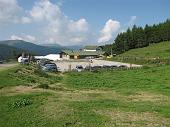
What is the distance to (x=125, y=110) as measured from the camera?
24.5 meters

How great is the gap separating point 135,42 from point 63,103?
174 meters

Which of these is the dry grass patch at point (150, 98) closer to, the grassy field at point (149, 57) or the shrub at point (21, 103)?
the shrub at point (21, 103)

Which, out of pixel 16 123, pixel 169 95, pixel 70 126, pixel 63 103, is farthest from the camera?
pixel 169 95

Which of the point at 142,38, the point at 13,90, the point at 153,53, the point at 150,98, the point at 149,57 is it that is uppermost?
the point at 142,38

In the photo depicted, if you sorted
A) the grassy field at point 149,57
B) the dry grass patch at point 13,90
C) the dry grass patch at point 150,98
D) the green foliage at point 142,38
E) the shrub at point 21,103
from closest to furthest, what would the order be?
the shrub at point 21,103 < the dry grass patch at point 150,98 < the dry grass patch at point 13,90 < the grassy field at point 149,57 < the green foliage at point 142,38

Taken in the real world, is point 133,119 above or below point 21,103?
below

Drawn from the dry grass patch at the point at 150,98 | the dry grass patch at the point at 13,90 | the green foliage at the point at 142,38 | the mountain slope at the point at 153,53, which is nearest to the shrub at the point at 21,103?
the dry grass patch at the point at 13,90

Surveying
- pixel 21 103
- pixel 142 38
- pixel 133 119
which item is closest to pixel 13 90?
pixel 21 103

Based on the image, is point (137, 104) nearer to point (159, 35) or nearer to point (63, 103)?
point (63, 103)

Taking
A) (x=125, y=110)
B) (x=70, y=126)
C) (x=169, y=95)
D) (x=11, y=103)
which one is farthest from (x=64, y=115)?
(x=169, y=95)

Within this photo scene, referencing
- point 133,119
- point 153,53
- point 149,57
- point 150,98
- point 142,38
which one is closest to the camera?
point 133,119

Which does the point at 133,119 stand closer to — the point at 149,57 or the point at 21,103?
the point at 21,103

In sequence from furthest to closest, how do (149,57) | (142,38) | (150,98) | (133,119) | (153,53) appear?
(142,38)
(153,53)
(149,57)
(150,98)
(133,119)

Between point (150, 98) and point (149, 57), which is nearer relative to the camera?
point (150, 98)
